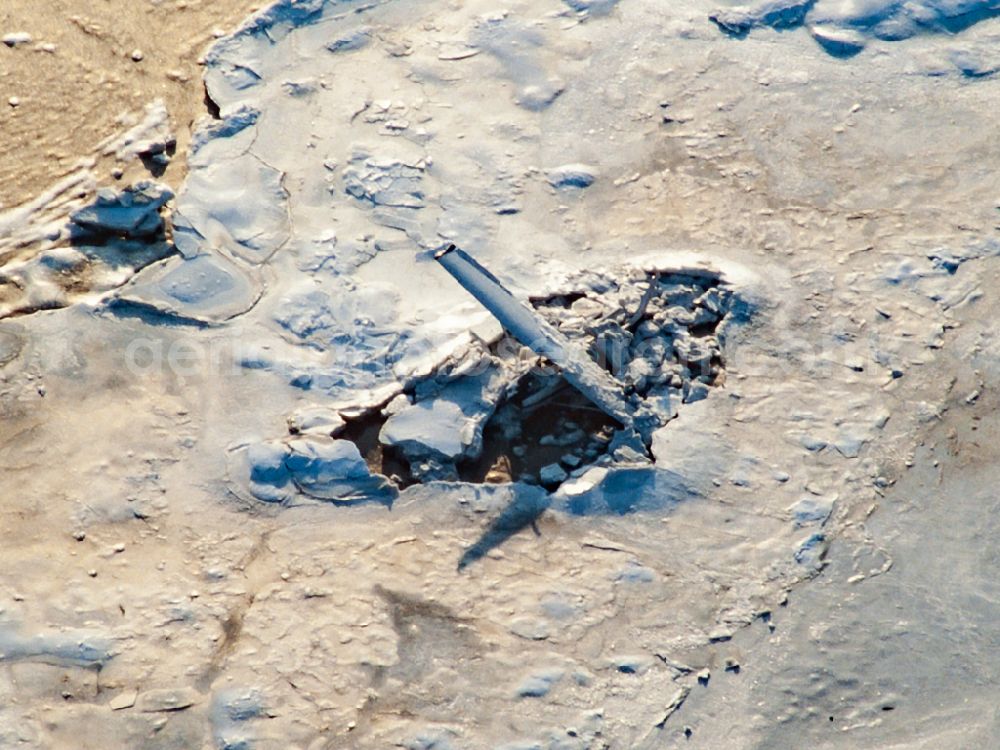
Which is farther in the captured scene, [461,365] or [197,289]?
[197,289]

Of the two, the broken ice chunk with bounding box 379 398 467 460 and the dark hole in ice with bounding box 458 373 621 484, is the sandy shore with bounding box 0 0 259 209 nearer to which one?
the broken ice chunk with bounding box 379 398 467 460

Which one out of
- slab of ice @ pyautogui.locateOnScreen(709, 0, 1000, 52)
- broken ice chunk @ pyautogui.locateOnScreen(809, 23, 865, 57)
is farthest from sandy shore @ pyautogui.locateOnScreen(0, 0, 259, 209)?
broken ice chunk @ pyautogui.locateOnScreen(809, 23, 865, 57)

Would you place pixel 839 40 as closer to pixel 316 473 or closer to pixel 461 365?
pixel 461 365

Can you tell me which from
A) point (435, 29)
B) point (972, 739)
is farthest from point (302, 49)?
point (972, 739)

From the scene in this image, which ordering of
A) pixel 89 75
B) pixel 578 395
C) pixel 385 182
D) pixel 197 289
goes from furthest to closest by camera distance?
pixel 89 75, pixel 385 182, pixel 197 289, pixel 578 395

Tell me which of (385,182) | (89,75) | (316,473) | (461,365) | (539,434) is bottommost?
(539,434)

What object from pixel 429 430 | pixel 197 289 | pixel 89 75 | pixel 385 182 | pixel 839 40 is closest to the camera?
pixel 429 430

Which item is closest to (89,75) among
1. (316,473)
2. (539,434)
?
(316,473)

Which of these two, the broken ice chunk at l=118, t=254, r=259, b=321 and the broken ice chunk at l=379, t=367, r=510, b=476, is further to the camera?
the broken ice chunk at l=118, t=254, r=259, b=321
